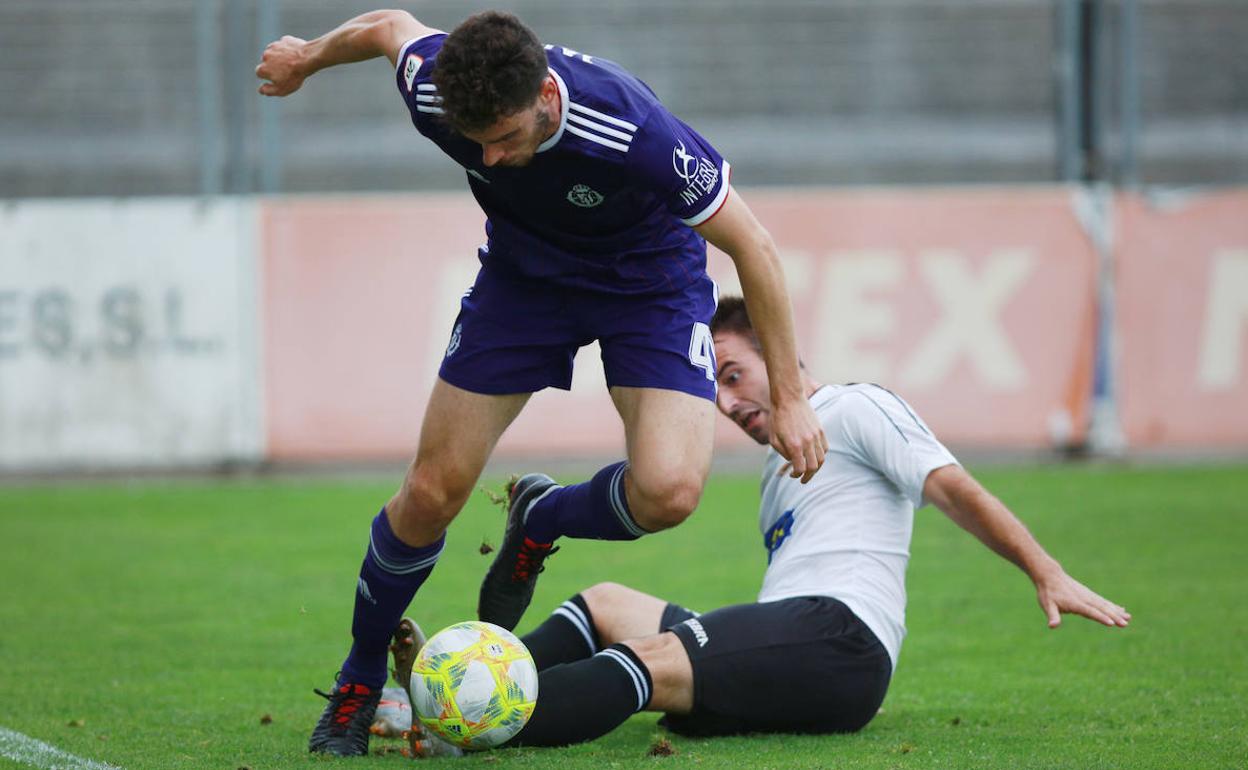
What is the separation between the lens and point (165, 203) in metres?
11.6

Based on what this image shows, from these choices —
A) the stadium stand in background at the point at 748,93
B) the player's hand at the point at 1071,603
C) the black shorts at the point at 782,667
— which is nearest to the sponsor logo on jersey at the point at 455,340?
the black shorts at the point at 782,667

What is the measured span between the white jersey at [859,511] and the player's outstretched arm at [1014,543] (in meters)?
0.09

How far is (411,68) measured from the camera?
4125mm

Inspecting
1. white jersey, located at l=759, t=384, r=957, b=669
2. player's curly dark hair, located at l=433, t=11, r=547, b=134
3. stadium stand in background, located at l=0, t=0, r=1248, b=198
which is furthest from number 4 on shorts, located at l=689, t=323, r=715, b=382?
stadium stand in background, located at l=0, t=0, r=1248, b=198

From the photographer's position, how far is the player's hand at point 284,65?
4535mm

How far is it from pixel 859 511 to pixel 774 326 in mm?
756

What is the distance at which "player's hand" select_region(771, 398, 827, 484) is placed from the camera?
4.02m

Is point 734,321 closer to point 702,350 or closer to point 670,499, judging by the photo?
point 702,350

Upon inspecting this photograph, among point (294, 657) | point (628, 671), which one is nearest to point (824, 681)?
point (628, 671)

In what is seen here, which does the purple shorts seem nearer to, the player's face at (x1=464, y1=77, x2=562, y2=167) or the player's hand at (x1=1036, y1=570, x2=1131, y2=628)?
the player's face at (x1=464, y1=77, x2=562, y2=167)

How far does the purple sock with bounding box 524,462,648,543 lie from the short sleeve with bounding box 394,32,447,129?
43.6 inches

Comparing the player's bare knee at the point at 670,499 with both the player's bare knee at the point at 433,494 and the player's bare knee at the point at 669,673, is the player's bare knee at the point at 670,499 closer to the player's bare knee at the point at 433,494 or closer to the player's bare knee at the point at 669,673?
the player's bare knee at the point at 669,673

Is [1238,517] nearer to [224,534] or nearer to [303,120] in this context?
[224,534]

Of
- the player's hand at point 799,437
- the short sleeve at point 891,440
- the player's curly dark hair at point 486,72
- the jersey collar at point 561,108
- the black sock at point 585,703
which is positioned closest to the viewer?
the player's curly dark hair at point 486,72
